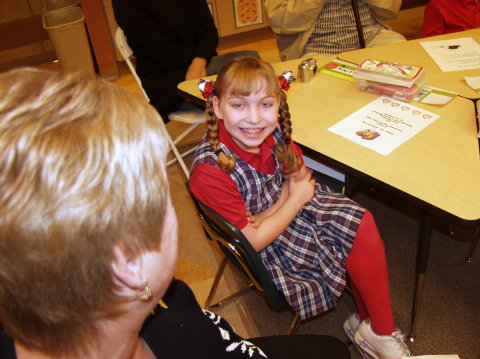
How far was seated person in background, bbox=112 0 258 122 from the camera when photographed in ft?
8.07

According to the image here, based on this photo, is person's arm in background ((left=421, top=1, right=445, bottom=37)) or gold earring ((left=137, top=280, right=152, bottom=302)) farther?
person's arm in background ((left=421, top=1, right=445, bottom=37))

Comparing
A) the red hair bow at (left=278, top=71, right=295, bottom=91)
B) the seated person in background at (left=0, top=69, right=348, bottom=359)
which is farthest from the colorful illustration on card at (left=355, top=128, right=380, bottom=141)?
the seated person in background at (left=0, top=69, right=348, bottom=359)

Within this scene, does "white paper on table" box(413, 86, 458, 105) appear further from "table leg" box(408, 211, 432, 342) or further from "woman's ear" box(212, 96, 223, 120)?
"woman's ear" box(212, 96, 223, 120)

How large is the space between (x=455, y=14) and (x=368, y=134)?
1597mm

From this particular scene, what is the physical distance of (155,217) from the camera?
61 centimetres

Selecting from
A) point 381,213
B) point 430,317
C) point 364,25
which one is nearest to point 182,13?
point 364,25

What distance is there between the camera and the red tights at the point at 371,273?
1.47 meters

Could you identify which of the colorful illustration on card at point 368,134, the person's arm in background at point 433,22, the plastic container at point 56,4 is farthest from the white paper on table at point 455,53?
the plastic container at point 56,4

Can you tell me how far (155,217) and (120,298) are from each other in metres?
0.14

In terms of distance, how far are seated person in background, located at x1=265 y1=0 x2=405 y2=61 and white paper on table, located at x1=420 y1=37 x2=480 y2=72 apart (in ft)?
1.48

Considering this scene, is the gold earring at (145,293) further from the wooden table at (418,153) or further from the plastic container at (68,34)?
the plastic container at (68,34)

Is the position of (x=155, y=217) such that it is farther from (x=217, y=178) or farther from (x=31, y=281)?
(x=217, y=178)

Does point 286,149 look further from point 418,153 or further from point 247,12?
point 247,12

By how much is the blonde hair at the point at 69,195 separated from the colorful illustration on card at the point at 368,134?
1093 mm
